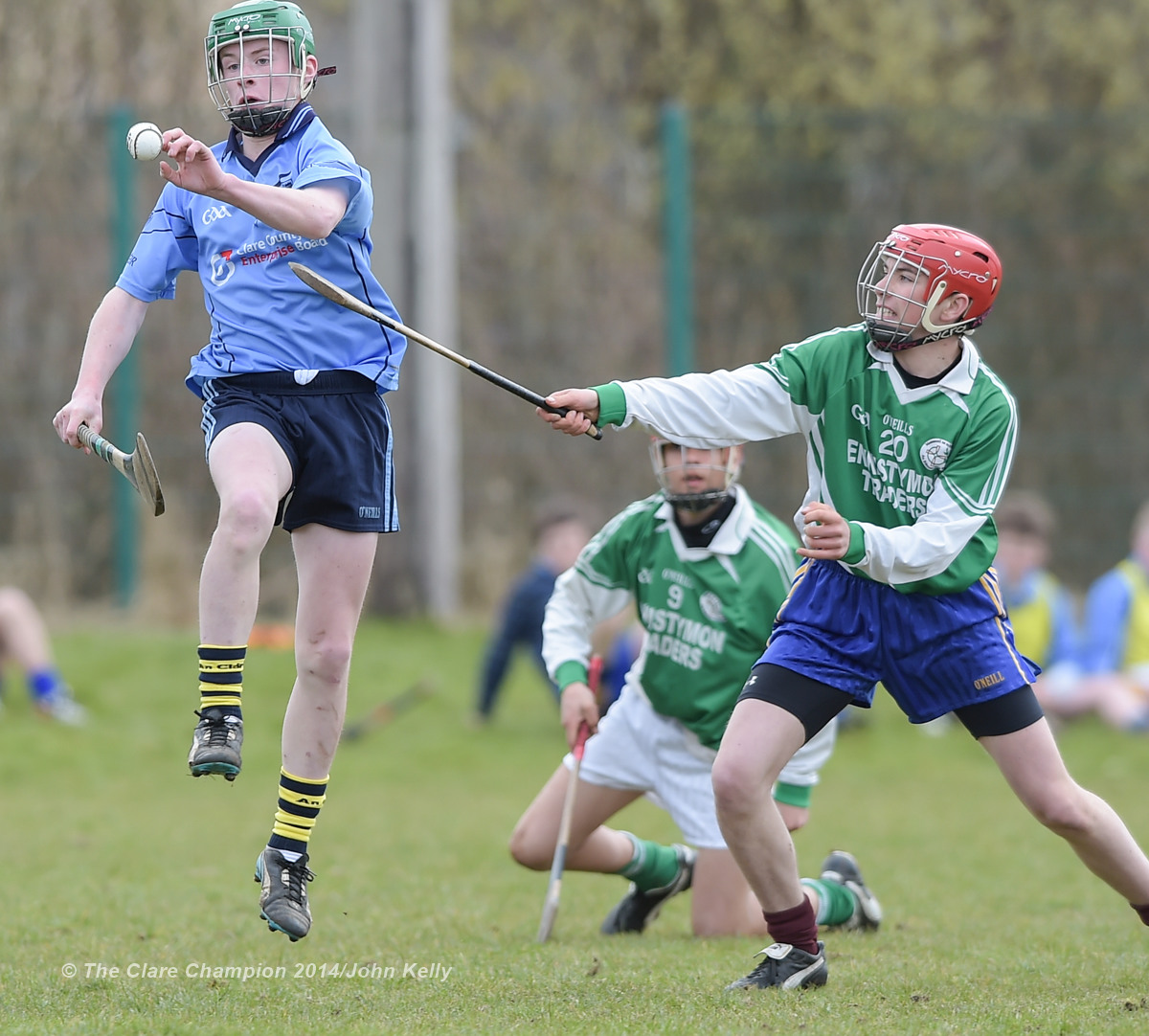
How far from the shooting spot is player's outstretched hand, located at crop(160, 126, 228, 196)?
4.22 m

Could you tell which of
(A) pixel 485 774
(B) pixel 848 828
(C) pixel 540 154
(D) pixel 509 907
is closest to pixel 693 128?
(C) pixel 540 154

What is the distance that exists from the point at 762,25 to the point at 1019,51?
2573mm

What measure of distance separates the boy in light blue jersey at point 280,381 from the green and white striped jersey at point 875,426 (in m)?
0.75

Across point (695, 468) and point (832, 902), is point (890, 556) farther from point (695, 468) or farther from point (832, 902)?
point (832, 902)

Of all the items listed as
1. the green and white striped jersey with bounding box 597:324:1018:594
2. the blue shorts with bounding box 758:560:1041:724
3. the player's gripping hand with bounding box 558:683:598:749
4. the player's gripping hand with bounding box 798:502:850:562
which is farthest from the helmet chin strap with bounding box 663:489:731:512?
the player's gripping hand with bounding box 798:502:850:562

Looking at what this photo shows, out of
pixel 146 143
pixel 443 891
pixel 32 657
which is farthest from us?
pixel 32 657

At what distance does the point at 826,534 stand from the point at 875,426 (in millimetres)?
461

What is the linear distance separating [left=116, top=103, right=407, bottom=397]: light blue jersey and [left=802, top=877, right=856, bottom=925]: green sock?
7.98ft

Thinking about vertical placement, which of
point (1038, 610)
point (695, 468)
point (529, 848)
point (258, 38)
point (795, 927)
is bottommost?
point (529, 848)

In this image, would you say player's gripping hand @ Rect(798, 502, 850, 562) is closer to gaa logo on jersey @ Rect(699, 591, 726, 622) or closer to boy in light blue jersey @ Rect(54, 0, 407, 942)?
boy in light blue jersey @ Rect(54, 0, 407, 942)

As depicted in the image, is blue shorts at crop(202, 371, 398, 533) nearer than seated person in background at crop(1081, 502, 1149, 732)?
Yes

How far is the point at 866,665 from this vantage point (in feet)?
15.6

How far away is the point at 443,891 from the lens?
6.71 metres

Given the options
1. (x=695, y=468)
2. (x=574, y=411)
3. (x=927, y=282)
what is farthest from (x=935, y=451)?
(x=695, y=468)
